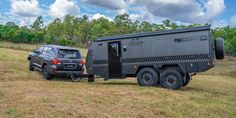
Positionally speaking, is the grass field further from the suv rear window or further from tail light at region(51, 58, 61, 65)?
the suv rear window

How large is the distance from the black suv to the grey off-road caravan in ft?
2.70

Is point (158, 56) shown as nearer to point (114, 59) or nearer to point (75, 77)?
point (114, 59)

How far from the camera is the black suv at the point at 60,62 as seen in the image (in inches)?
711

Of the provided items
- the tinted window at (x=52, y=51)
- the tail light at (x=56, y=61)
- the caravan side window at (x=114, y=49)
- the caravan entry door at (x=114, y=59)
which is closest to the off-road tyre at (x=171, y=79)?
the caravan entry door at (x=114, y=59)

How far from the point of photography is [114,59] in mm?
17328

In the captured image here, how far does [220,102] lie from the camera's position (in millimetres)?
12102

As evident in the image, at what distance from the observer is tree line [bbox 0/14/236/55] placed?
91188 mm

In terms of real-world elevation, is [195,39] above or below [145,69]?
above

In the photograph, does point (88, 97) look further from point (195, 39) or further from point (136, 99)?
point (195, 39)

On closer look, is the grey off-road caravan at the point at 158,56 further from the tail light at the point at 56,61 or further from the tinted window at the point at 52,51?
the tinted window at the point at 52,51

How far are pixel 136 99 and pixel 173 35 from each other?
4.98 m

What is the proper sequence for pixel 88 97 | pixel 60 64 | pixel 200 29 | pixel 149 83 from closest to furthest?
pixel 88 97 → pixel 200 29 → pixel 149 83 → pixel 60 64

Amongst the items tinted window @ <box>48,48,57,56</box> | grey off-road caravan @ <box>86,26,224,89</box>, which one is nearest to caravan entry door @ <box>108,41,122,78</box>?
grey off-road caravan @ <box>86,26,224,89</box>

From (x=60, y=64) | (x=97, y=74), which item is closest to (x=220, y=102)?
(x=97, y=74)
